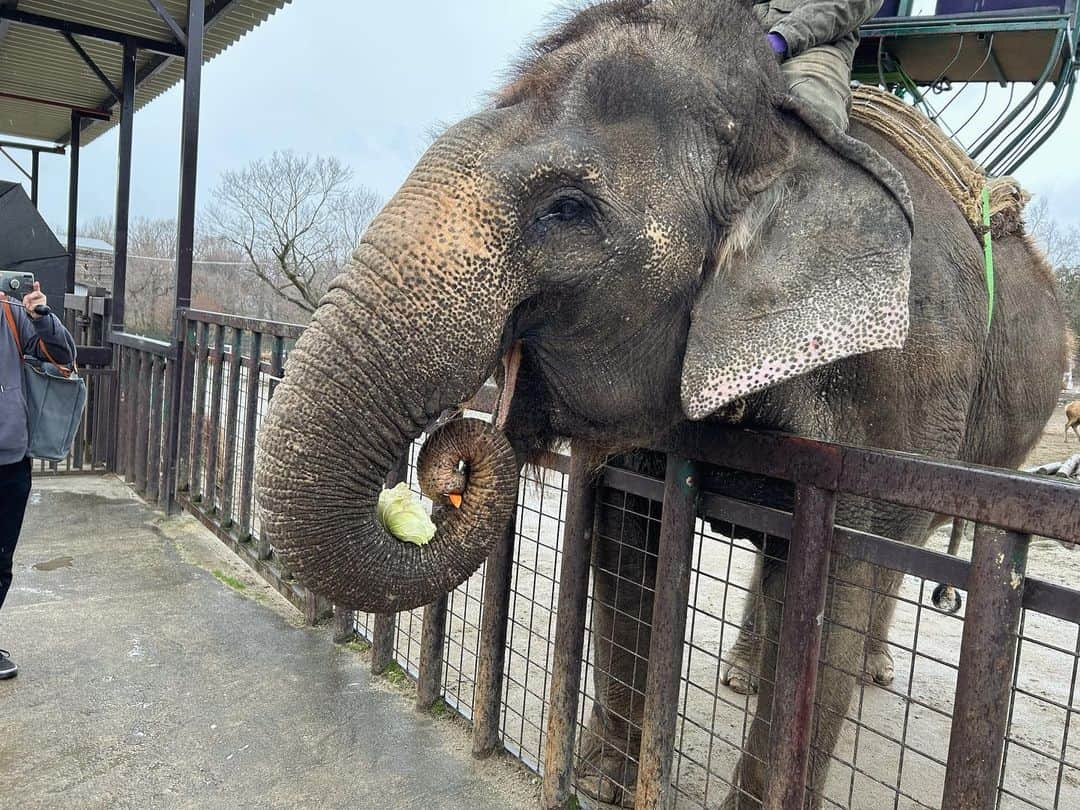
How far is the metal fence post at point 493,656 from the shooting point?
3.35 m

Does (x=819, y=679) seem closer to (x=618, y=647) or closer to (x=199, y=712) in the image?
(x=618, y=647)

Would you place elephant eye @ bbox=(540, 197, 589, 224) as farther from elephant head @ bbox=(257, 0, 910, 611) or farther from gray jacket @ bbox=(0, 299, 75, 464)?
gray jacket @ bbox=(0, 299, 75, 464)

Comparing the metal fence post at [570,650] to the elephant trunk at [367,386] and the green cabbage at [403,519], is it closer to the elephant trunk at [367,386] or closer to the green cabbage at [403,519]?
the green cabbage at [403,519]

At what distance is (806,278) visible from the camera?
2.15m

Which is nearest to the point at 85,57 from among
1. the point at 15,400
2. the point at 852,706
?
the point at 15,400

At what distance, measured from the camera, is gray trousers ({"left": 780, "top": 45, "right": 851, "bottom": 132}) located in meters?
2.65

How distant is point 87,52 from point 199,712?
8.30 metres

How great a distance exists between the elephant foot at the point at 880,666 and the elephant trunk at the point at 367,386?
3213 millimetres

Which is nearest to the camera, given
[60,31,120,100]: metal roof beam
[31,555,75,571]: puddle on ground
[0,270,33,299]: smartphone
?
[0,270,33,299]: smartphone

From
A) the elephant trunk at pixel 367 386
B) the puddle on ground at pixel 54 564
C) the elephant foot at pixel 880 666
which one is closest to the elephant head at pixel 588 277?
the elephant trunk at pixel 367 386

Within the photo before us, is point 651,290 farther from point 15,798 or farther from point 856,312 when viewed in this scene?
Result: point 15,798

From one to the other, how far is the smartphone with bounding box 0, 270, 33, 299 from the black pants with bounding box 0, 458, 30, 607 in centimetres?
82

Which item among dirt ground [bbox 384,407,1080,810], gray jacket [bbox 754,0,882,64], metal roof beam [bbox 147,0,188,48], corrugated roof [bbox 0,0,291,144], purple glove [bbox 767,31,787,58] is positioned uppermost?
corrugated roof [bbox 0,0,291,144]

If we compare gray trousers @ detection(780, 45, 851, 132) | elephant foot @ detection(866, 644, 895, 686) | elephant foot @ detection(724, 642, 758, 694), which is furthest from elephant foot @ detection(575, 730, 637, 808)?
gray trousers @ detection(780, 45, 851, 132)
